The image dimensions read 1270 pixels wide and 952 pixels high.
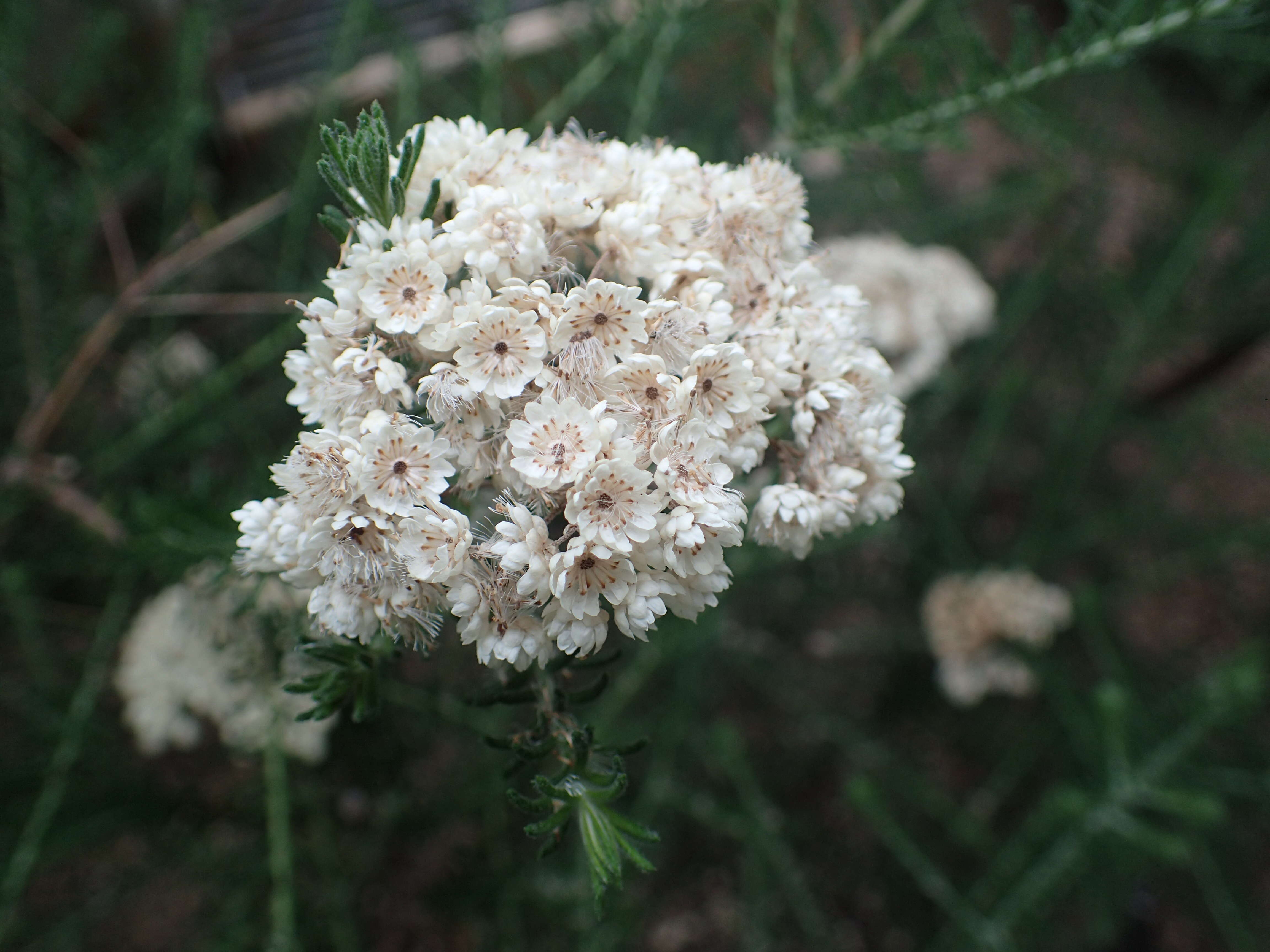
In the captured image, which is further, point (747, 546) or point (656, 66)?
point (747, 546)

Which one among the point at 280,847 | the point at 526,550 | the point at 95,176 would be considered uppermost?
the point at 95,176

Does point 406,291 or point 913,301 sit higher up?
point 913,301

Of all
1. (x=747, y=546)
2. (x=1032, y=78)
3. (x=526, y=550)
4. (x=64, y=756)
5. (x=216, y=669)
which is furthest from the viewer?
(x=747, y=546)

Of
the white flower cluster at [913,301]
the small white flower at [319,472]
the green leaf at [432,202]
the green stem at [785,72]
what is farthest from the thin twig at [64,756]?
the white flower cluster at [913,301]

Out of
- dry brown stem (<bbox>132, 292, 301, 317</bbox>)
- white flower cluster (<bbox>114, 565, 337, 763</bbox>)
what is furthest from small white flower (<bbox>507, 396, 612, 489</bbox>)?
dry brown stem (<bbox>132, 292, 301, 317</bbox>)

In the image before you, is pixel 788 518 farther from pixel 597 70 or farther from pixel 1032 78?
pixel 597 70

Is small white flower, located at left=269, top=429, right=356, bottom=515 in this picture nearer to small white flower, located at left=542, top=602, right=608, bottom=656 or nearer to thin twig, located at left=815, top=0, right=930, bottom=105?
small white flower, located at left=542, top=602, right=608, bottom=656

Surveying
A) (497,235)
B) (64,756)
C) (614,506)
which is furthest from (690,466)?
(64,756)
